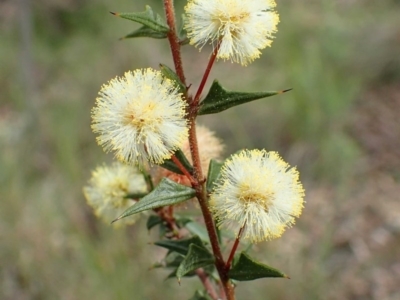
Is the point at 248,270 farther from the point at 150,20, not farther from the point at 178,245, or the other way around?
the point at 150,20

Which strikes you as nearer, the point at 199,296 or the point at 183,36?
the point at 183,36

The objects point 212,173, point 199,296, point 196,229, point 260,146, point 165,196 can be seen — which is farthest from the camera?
point 260,146

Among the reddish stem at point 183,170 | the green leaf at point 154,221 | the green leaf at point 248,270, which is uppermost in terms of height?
the reddish stem at point 183,170

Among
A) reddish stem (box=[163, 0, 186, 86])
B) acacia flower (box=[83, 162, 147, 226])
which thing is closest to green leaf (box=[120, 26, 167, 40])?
reddish stem (box=[163, 0, 186, 86])

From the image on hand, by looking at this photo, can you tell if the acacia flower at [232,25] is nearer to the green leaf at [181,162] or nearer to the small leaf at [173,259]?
the green leaf at [181,162]

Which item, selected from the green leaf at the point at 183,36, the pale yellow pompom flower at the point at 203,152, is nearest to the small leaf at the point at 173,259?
the pale yellow pompom flower at the point at 203,152

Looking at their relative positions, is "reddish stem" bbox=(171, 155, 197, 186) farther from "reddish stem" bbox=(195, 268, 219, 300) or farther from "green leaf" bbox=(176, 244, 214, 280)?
Result: "reddish stem" bbox=(195, 268, 219, 300)

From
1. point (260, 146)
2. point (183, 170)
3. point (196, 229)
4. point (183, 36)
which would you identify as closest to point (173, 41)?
point (183, 36)
